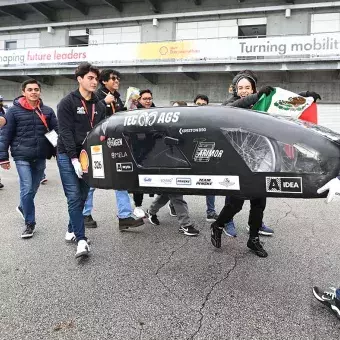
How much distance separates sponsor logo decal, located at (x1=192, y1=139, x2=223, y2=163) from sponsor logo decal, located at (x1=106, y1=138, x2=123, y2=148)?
2.33ft

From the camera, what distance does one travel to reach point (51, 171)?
10977 mm

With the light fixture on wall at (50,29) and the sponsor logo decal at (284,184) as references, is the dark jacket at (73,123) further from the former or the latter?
the light fixture on wall at (50,29)

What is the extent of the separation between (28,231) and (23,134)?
3.81ft

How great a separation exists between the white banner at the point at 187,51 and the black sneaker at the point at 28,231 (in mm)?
14110

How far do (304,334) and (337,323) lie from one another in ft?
0.97

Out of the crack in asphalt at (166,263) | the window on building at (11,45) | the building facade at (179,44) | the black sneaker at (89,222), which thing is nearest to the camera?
the crack in asphalt at (166,263)

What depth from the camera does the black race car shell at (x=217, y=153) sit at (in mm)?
2451

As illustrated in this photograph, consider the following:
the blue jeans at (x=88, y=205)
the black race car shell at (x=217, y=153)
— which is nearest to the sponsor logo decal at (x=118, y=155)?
the black race car shell at (x=217, y=153)

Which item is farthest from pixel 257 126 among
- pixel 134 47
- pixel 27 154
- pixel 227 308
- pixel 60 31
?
Answer: pixel 60 31

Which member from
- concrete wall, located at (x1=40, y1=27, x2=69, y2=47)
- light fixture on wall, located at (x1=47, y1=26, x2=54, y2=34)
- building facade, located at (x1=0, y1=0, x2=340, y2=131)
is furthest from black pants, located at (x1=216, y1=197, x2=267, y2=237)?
light fixture on wall, located at (x1=47, y1=26, x2=54, y2=34)

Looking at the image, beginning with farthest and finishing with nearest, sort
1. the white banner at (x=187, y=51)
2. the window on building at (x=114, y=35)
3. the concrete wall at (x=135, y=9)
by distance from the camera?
the window on building at (x=114, y=35) < the concrete wall at (x=135, y=9) < the white banner at (x=187, y=51)

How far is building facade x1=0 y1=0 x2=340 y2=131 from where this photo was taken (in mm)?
16469

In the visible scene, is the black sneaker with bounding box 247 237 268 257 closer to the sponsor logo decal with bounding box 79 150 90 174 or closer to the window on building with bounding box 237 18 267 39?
the sponsor logo decal with bounding box 79 150 90 174

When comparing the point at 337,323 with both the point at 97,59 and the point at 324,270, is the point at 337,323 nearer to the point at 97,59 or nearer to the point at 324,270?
the point at 324,270
